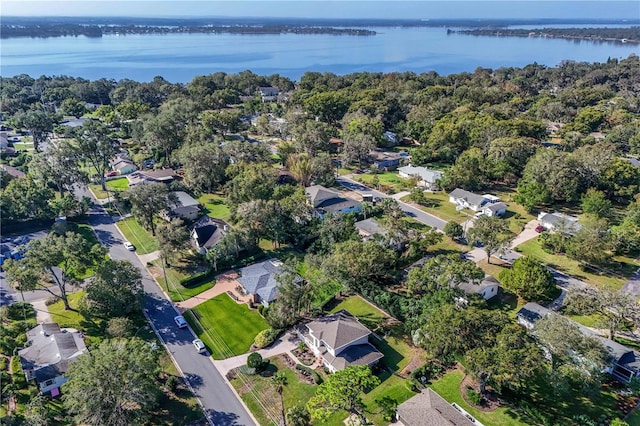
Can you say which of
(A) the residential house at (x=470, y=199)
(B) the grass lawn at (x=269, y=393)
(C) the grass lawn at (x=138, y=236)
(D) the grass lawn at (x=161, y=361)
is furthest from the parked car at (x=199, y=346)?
(A) the residential house at (x=470, y=199)

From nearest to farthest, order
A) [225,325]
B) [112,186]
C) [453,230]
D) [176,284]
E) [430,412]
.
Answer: [430,412], [225,325], [176,284], [453,230], [112,186]

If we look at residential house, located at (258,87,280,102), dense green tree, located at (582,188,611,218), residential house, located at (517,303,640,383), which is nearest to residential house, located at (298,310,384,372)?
residential house, located at (517,303,640,383)

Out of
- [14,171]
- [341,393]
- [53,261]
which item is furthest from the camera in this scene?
[14,171]

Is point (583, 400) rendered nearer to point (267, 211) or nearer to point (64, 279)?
point (267, 211)

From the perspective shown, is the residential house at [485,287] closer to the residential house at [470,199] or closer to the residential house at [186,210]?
the residential house at [470,199]

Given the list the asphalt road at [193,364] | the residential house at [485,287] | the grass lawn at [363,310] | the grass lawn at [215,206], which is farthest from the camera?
the grass lawn at [215,206]

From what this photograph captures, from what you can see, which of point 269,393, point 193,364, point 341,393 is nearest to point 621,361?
point 341,393

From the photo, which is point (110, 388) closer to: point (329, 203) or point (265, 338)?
point (265, 338)
